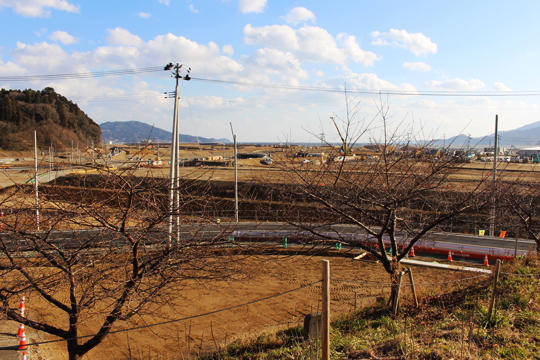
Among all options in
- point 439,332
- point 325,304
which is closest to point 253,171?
point 439,332

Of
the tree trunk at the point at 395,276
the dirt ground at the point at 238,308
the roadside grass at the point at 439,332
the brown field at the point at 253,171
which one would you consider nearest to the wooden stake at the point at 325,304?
the roadside grass at the point at 439,332

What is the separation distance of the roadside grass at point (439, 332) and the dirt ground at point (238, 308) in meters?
0.96

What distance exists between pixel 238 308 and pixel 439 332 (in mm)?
7151

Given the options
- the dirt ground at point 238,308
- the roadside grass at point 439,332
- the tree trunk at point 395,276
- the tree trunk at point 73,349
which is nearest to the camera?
the tree trunk at point 73,349

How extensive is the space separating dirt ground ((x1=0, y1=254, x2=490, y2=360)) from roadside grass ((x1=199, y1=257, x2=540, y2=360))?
0.96 metres

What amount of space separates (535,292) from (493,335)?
278 cm

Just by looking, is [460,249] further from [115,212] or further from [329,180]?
[115,212]

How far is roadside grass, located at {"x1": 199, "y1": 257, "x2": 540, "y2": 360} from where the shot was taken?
531 cm

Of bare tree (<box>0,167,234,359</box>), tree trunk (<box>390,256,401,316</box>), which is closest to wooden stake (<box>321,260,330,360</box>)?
bare tree (<box>0,167,234,359</box>)

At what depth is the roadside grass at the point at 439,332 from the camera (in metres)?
5.31

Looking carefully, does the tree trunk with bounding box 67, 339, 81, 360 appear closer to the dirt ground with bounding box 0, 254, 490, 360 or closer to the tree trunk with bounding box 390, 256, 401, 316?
the dirt ground with bounding box 0, 254, 490, 360

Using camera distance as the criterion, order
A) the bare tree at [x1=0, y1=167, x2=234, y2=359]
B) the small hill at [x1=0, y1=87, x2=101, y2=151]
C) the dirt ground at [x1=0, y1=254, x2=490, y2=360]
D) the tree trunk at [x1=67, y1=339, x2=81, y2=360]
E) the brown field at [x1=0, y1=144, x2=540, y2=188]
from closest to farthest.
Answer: the bare tree at [x1=0, y1=167, x2=234, y2=359] < the tree trunk at [x1=67, y1=339, x2=81, y2=360] < the brown field at [x1=0, y1=144, x2=540, y2=188] < the dirt ground at [x1=0, y1=254, x2=490, y2=360] < the small hill at [x1=0, y1=87, x2=101, y2=151]

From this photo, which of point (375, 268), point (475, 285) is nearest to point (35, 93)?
point (375, 268)

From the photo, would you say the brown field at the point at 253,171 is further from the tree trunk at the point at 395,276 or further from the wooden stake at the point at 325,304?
the wooden stake at the point at 325,304
